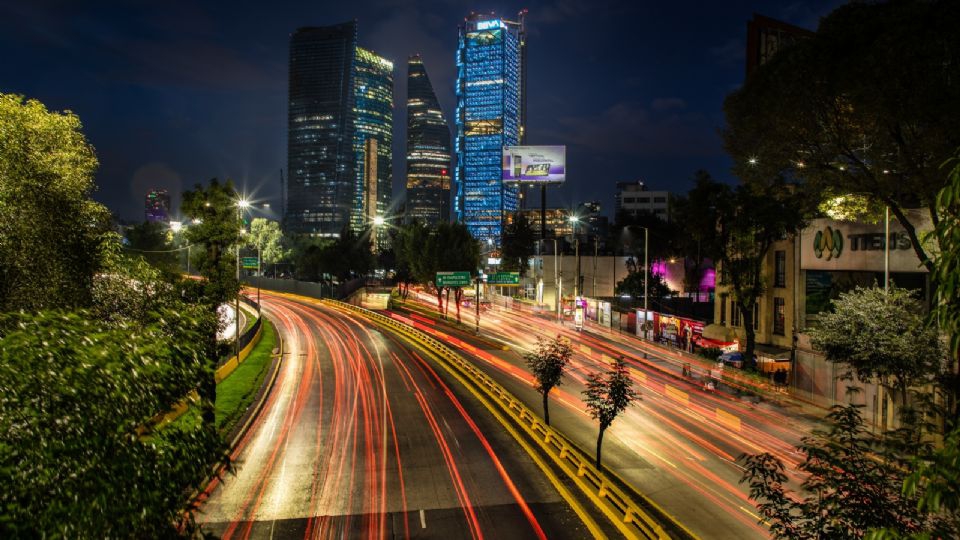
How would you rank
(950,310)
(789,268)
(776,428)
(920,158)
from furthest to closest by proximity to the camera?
(789,268), (776,428), (920,158), (950,310)

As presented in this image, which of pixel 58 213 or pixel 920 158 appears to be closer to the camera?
pixel 58 213

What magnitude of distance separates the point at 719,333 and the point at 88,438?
140 ft

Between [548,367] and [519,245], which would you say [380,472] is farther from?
[519,245]

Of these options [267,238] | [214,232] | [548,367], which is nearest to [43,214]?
[214,232]

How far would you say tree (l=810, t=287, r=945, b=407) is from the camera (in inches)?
852

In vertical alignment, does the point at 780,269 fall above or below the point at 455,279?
above

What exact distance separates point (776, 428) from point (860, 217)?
14.4 meters

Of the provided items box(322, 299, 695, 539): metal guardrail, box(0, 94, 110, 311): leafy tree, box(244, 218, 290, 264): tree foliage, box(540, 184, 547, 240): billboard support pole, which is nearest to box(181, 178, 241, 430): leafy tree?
box(0, 94, 110, 311): leafy tree

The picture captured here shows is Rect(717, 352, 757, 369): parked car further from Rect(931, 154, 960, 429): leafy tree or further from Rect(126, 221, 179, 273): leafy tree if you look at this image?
Rect(126, 221, 179, 273): leafy tree

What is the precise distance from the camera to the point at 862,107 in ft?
72.0

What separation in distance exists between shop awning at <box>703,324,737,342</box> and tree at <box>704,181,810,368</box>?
4.60m

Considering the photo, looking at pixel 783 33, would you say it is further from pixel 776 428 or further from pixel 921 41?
pixel 776 428

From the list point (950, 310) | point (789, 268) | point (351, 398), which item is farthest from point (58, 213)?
point (789, 268)

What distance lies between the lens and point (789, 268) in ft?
129
